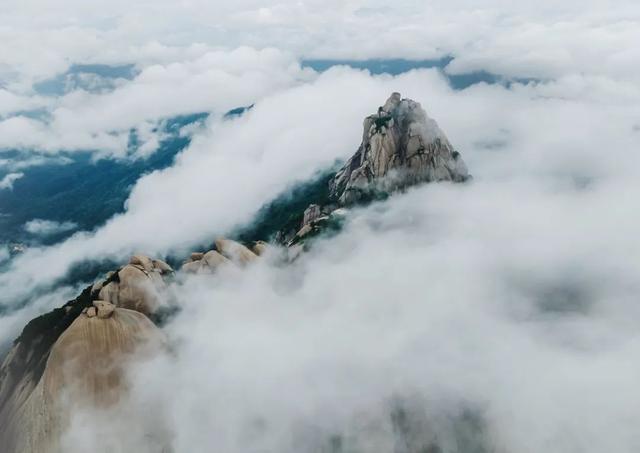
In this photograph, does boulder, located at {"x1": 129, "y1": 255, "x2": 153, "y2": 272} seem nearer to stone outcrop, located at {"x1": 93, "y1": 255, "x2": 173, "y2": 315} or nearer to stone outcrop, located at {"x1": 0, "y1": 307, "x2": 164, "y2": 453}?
stone outcrop, located at {"x1": 93, "y1": 255, "x2": 173, "y2": 315}

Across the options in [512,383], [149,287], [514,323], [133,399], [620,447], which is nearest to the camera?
[133,399]

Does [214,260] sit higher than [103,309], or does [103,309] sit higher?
[103,309]

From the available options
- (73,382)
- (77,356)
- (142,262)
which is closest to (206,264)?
(142,262)

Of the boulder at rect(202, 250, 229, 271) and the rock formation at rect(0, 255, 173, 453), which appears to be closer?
the rock formation at rect(0, 255, 173, 453)

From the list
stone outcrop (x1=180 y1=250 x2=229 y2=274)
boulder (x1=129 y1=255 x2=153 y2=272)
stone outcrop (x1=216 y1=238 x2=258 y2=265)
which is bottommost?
stone outcrop (x1=216 y1=238 x2=258 y2=265)

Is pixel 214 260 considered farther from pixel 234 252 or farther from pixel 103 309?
pixel 103 309

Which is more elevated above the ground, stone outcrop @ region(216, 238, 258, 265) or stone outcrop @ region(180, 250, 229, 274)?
stone outcrop @ region(180, 250, 229, 274)

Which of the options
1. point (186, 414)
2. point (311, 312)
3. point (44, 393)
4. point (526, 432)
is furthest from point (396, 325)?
point (44, 393)

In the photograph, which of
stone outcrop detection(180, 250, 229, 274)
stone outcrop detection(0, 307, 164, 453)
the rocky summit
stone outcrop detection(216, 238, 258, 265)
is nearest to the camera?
stone outcrop detection(0, 307, 164, 453)

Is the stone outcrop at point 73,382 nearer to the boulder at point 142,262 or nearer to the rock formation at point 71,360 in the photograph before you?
the rock formation at point 71,360

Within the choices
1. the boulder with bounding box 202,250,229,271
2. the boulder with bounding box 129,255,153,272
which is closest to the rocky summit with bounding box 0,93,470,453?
the boulder with bounding box 129,255,153,272

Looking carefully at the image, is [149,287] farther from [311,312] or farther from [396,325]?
[396,325]
